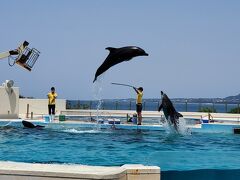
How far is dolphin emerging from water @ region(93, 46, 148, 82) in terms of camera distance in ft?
43.4

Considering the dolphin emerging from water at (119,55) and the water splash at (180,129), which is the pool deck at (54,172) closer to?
the dolphin emerging from water at (119,55)

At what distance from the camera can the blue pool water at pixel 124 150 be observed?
5.80 metres

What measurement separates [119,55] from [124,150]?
4.00 metres

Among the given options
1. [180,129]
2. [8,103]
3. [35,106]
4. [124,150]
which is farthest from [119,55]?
[35,106]

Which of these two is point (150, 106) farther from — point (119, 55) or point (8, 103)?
point (119, 55)

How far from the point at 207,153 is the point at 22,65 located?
1575cm

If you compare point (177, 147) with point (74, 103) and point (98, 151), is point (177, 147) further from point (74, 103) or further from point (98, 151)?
point (74, 103)

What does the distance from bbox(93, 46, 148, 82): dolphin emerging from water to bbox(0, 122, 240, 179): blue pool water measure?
215 cm

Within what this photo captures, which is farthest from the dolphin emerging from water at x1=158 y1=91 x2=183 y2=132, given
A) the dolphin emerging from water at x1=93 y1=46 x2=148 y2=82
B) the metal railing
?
the metal railing

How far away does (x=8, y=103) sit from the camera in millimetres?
20812

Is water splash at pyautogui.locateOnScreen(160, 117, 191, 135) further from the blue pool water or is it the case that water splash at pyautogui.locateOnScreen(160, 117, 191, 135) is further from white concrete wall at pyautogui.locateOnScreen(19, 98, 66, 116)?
white concrete wall at pyautogui.locateOnScreen(19, 98, 66, 116)

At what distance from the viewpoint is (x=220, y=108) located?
90.3ft

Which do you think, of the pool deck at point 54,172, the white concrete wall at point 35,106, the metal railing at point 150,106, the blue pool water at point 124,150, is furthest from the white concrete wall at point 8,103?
the pool deck at point 54,172

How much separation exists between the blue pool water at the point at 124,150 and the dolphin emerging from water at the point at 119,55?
2.15 metres
